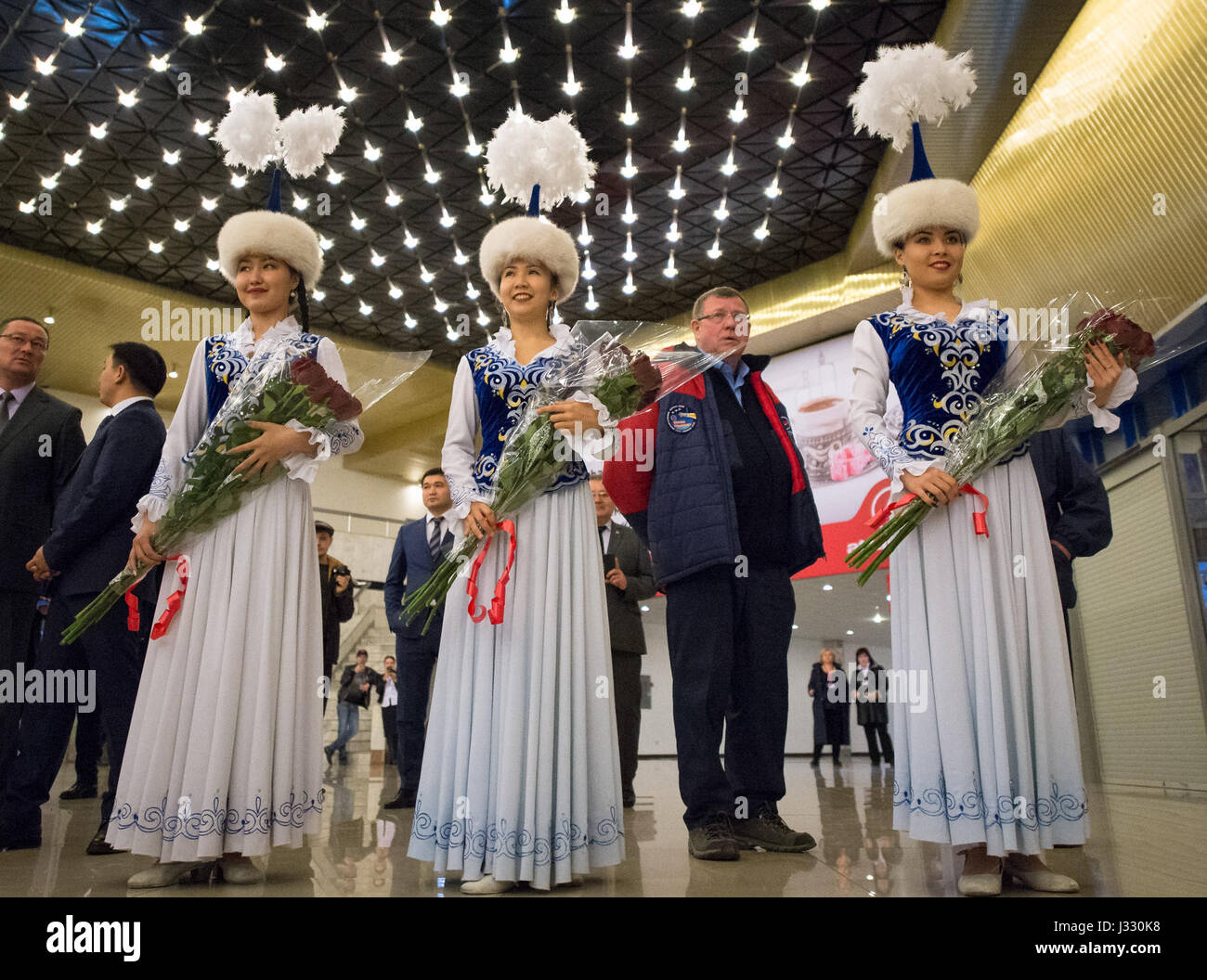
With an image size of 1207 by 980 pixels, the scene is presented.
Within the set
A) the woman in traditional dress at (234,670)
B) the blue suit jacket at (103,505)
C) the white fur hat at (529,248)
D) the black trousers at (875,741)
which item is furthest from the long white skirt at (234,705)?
the black trousers at (875,741)

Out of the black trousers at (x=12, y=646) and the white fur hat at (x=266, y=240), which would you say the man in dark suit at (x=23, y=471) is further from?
the white fur hat at (x=266, y=240)

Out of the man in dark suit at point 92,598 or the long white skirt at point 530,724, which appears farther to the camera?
the man in dark suit at point 92,598

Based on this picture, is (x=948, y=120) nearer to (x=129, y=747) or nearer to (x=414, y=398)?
(x=129, y=747)

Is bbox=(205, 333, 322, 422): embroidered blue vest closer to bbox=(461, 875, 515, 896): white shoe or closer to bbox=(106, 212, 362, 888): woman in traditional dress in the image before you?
bbox=(106, 212, 362, 888): woman in traditional dress

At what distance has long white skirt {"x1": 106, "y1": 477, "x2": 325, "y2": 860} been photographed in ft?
7.51

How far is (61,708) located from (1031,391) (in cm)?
333

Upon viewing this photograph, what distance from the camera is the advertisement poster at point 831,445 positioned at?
11852 mm

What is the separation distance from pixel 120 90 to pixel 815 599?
1138 centimetres

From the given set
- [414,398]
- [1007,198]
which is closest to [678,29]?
[1007,198]

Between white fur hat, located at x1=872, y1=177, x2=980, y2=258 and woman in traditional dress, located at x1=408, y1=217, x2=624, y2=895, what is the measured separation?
110 centimetres

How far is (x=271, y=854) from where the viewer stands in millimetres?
2877

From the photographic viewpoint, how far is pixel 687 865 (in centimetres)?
255

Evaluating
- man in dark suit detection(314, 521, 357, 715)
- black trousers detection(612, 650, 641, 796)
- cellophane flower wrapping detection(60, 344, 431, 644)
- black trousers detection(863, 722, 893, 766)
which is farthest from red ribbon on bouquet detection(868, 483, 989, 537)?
black trousers detection(863, 722, 893, 766)

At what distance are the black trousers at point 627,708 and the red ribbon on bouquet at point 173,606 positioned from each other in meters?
2.35
